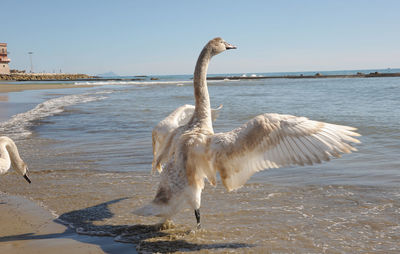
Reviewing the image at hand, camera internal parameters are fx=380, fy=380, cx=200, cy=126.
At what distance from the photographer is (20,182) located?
6086 mm

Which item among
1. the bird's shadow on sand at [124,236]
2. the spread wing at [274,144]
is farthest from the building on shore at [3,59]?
the spread wing at [274,144]

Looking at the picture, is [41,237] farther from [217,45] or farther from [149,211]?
[217,45]

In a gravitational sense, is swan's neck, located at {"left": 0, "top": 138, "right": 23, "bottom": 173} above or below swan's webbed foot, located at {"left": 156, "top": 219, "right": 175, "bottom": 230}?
above

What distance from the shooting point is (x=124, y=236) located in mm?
4082

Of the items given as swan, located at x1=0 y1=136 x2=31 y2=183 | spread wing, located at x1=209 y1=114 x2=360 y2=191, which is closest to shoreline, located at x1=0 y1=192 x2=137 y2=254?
swan, located at x1=0 y1=136 x2=31 y2=183

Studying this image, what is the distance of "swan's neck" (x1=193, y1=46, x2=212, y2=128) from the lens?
4465mm

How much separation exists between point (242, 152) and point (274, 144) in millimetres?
325

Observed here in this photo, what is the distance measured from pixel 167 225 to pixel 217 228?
562 mm

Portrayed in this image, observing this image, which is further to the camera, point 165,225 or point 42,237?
point 165,225

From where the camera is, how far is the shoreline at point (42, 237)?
3.72 metres

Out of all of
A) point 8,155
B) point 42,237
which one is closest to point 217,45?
point 42,237

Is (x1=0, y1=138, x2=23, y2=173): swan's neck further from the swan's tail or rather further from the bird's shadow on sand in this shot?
the swan's tail

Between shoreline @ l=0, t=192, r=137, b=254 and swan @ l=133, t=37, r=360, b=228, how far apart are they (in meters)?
0.58

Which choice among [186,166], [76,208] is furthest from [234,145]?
[76,208]
